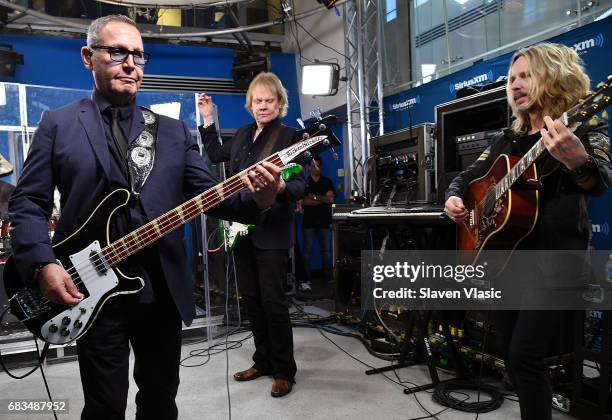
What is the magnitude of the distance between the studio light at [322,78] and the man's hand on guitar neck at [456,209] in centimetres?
401

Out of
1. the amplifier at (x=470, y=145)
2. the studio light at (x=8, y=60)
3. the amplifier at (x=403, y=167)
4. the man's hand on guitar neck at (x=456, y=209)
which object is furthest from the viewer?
the studio light at (x=8, y=60)

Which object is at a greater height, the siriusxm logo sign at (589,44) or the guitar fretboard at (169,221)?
the siriusxm logo sign at (589,44)

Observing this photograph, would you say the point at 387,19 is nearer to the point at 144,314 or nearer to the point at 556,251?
the point at 556,251

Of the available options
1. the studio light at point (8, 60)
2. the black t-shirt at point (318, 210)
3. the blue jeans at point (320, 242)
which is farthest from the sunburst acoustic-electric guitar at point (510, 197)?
the studio light at point (8, 60)

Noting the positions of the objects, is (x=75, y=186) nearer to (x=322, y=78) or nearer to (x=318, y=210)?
(x=322, y=78)

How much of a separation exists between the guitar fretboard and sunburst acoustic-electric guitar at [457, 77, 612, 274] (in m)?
0.94

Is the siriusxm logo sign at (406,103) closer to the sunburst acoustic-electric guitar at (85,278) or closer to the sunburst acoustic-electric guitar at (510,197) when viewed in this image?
the sunburst acoustic-electric guitar at (510,197)

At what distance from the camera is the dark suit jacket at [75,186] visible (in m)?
1.44

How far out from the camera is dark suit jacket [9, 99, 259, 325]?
1.44 meters

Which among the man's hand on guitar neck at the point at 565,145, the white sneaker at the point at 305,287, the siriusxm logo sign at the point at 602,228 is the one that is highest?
the man's hand on guitar neck at the point at 565,145

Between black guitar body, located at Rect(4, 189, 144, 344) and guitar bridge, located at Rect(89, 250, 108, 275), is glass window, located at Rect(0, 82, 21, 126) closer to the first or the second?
black guitar body, located at Rect(4, 189, 144, 344)

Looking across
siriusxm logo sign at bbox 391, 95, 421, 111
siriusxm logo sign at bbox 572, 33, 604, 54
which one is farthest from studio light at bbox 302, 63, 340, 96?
siriusxm logo sign at bbox 572, 33, 604, 54

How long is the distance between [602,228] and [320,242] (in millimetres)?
4185

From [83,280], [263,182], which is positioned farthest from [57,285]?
[263,182]
